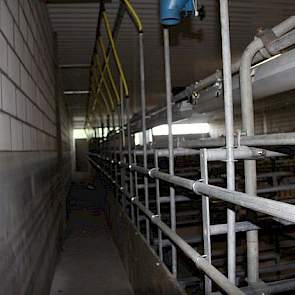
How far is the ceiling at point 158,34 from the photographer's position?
415cm

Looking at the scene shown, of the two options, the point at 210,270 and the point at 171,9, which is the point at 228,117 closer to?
the point at 210,270

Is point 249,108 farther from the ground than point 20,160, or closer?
farther from the ground

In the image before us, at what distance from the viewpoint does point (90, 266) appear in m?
3.89

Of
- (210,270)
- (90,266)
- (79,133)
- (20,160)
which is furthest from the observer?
(79,133)

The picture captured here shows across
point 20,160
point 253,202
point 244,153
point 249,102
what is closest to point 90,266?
point 20,160

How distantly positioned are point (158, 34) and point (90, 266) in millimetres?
3257

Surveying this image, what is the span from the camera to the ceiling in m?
4.15

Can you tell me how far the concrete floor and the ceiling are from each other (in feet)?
8.05

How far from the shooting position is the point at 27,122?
230 cm

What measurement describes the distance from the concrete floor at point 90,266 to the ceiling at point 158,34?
2.45 metres

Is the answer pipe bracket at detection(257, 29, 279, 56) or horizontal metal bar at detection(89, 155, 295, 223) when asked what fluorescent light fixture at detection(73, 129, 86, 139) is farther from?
pipe bracket at detection(257, 29, 279, 56)

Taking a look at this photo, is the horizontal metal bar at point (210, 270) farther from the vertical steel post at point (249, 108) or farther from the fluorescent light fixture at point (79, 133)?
the fluorescent light fixture at point (79, 133)

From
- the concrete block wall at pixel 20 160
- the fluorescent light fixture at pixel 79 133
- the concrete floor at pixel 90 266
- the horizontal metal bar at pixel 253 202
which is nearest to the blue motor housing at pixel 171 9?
the concrete block wall at pixel 20 160

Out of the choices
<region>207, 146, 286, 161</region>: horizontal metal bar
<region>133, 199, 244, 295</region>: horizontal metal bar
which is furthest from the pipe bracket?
<region>133, 199, 244, 295</region>: horizontal metal bar
